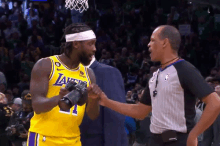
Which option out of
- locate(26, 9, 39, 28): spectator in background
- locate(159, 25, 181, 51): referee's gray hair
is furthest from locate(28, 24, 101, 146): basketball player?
locate(26, 9, 39, 28): spectator in background

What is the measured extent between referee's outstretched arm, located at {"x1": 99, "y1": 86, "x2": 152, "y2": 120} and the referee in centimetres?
22

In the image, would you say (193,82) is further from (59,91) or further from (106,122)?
(106,122)

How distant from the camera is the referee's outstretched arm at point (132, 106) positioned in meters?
4.27

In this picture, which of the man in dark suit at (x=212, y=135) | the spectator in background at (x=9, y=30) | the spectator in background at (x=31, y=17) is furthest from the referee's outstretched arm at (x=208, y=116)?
the spectator in background at (x=31, y=17)

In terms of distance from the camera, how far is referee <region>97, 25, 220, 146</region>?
3703 millimetres

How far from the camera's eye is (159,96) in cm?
393

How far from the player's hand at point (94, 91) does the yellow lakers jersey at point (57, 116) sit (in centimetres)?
16

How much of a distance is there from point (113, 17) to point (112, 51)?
2.46 metres

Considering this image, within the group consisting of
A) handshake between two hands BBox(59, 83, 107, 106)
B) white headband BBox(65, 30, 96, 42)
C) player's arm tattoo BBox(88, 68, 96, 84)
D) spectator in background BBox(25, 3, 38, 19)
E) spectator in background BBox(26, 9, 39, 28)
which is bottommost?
spectator in background BBox(26, 9, 39, 28)

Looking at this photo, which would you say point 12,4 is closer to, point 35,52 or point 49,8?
point 49,8

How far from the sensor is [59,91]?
382cm

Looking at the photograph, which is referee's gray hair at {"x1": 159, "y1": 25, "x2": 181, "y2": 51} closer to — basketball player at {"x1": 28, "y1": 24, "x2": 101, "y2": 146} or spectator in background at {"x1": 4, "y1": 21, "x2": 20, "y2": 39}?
basketball player at {"x1": 28, "y1": 24, "x2": 101, "y2": 146}

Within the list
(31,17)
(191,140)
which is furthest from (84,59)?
(31,17)

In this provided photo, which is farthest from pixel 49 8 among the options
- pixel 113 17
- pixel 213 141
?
pixel 213 141
